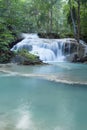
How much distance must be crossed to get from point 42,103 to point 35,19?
38.7m

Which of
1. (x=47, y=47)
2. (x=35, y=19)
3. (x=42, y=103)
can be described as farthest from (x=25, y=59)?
(x=35, y=19)

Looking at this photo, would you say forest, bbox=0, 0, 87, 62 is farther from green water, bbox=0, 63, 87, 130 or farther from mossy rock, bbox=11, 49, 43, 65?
green water, bbox=0, 63, 87, 130

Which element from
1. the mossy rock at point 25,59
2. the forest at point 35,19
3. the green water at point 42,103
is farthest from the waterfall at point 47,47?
the green water at point 42,103

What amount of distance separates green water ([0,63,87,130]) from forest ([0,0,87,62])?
9.68m

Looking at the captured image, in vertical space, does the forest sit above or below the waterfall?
above

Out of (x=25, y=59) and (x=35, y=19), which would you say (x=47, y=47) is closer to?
(x=25, y=59)

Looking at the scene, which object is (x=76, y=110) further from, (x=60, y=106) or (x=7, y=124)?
(x=7, y=124)

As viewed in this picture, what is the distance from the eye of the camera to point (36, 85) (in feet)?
38.8

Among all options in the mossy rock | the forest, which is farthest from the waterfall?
the mossy rock

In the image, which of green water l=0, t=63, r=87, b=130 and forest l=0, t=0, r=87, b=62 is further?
forest l=0, t=0, r=87, b=62

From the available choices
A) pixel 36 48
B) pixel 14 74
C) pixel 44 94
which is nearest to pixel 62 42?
pixel 36 48

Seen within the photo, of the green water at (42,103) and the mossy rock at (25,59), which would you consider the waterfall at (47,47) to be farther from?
the green water at (42,103)

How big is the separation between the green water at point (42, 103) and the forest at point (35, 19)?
9683 millimetres

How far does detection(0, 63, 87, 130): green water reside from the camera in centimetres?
660
